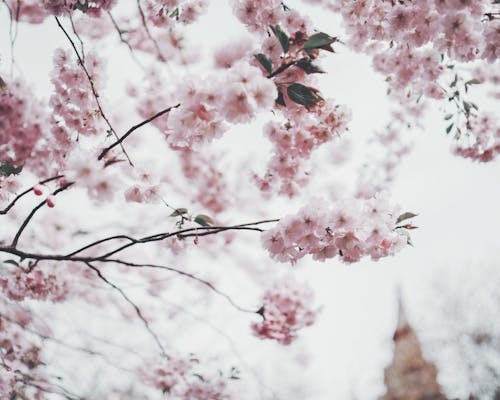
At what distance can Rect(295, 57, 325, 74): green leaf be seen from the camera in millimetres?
1487

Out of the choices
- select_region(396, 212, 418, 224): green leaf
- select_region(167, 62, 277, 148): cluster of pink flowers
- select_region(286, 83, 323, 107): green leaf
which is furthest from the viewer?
select_region(396, 212, 418, 224): green leaf

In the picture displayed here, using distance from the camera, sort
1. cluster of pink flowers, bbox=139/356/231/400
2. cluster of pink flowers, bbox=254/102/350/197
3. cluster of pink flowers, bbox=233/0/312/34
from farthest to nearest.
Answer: cluster of pink flowers, bbox=139/356/231/400 → cluster of pink flowers, bbox=254/102/350/197 → cluster of pink flowers, bbox=233/0/312/34

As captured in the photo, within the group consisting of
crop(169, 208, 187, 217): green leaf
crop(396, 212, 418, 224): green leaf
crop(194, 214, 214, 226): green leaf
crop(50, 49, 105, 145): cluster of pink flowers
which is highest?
crop(50, 49, 105, 145): cluster of pink flowers

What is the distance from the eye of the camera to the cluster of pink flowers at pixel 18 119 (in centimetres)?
136

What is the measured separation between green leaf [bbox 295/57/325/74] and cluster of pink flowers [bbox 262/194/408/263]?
559 mm

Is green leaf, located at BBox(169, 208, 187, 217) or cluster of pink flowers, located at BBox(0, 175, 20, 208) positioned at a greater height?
cluster of pink flowers, located at BBox(0, 175, 20, 208)

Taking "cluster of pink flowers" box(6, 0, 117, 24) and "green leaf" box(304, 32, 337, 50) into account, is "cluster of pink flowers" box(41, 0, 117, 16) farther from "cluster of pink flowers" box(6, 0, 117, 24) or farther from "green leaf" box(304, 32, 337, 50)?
"green leaf" box(304, 32, 337, 50)

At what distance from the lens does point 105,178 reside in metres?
1.41

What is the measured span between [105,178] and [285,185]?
2.05 m

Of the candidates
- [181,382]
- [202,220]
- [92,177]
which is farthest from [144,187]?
[181,382]

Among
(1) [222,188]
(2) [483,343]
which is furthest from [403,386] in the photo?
(1) [222,188]

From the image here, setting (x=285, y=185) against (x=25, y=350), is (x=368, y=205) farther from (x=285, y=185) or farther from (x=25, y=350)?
(x=25, y=350)

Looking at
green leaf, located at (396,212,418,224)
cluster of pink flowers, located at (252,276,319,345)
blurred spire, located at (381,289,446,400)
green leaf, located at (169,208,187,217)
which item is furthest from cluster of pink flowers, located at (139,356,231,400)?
blurred spire, located at (381,289,446,400)

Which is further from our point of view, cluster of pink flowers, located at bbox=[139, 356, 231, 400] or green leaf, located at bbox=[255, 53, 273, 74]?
cluster of pink flowers, located at bbox=[139, 356, 231, 400]
